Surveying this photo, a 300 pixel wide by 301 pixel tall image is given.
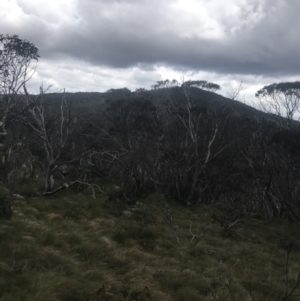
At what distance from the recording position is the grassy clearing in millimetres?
4607

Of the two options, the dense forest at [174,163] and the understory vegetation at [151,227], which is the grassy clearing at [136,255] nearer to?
the understory vegetation at [151,227]

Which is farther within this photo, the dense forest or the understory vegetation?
the dense forest

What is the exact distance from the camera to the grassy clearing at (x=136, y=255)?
461 centimetres

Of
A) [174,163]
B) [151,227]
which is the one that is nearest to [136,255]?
[151,227]

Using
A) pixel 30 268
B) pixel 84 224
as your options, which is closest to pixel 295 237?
pixel 84 224

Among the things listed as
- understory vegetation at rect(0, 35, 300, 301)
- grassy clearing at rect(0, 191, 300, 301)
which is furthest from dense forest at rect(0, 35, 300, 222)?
→ grassy clearing at rect(0, 191, 300, 301)

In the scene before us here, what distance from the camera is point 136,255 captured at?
6562 millimetres

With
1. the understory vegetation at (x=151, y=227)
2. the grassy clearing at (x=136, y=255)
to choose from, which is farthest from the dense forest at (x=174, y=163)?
the grassy clearing at (x=136, y=255)

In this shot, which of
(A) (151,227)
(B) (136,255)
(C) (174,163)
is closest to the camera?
(B) (136,255)

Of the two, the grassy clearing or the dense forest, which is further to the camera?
the dense forest

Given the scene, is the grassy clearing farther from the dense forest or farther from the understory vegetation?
the dense forest

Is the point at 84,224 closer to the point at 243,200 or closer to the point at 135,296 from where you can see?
the point at 135,296

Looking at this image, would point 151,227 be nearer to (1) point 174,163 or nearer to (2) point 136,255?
(2) point 136,255

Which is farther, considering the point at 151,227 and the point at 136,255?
the point at 151,227
